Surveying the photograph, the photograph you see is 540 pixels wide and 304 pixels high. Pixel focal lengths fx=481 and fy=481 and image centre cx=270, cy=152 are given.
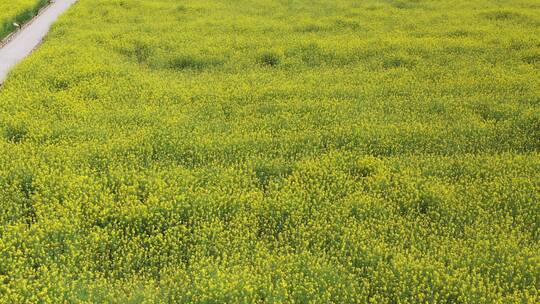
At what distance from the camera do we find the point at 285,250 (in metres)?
6.74

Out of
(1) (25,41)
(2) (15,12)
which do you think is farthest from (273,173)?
(2) (15,12)

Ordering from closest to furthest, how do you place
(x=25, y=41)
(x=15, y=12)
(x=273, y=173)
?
(x=273, y=173), (x=25, y=41), (x=15, y=12)

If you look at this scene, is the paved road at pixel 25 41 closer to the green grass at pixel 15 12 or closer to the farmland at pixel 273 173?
the green grass at pixel 15 12

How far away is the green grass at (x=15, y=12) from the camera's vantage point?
2000 cm

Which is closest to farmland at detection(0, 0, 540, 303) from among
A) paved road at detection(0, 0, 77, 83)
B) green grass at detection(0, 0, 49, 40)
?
paved road at detection(0, 0, 77, 83)

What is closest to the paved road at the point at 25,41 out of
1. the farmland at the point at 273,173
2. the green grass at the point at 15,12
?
the green grass at the point at 15,12

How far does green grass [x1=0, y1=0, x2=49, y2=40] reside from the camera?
19998mm

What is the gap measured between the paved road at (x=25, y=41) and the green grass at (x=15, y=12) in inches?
14.6

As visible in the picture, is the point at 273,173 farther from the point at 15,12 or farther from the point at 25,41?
the point at 15,12

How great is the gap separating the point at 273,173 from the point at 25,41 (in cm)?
1504

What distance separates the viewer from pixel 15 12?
2161 centimetres

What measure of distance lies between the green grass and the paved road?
14.6 inches

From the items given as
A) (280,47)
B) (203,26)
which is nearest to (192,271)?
(280,47)

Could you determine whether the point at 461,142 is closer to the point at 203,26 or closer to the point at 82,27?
the point at 203,26
